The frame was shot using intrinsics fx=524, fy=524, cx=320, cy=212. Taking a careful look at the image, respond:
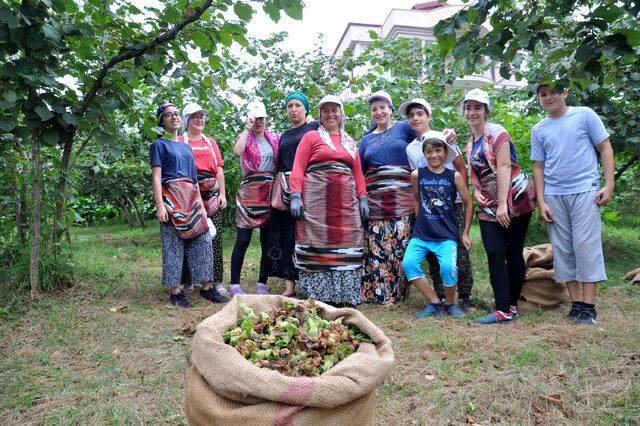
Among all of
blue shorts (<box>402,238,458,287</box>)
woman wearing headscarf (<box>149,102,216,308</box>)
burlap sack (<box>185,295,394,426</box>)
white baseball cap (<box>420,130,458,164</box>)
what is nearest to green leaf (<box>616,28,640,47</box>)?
burlap sack (<box>185,295,394,426</box>)

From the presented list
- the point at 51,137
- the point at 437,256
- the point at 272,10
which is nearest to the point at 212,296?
the point at 51,137

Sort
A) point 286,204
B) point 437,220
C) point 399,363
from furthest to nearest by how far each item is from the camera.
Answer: point 286,204 → point 437,220 → point 399,363

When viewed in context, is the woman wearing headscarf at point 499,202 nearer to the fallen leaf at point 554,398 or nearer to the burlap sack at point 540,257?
the burlap sack at point 540,257

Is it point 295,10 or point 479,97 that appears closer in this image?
point 295,10

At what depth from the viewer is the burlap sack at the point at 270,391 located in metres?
1.75

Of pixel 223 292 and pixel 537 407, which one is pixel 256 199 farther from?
pixel 537 407

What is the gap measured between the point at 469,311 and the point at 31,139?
401 centimetres

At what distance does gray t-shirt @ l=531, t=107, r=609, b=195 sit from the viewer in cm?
387

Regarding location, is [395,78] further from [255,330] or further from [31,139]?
[255,330]

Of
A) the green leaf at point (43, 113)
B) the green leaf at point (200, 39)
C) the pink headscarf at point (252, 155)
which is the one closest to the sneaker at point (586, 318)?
the pink headscarf at point (252, 155)

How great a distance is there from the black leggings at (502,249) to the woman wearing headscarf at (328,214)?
43.2 inches

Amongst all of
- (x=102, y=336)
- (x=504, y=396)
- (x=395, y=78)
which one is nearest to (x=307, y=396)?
(x=504, y=396)

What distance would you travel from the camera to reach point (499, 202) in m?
4.11

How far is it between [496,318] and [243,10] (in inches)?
117
